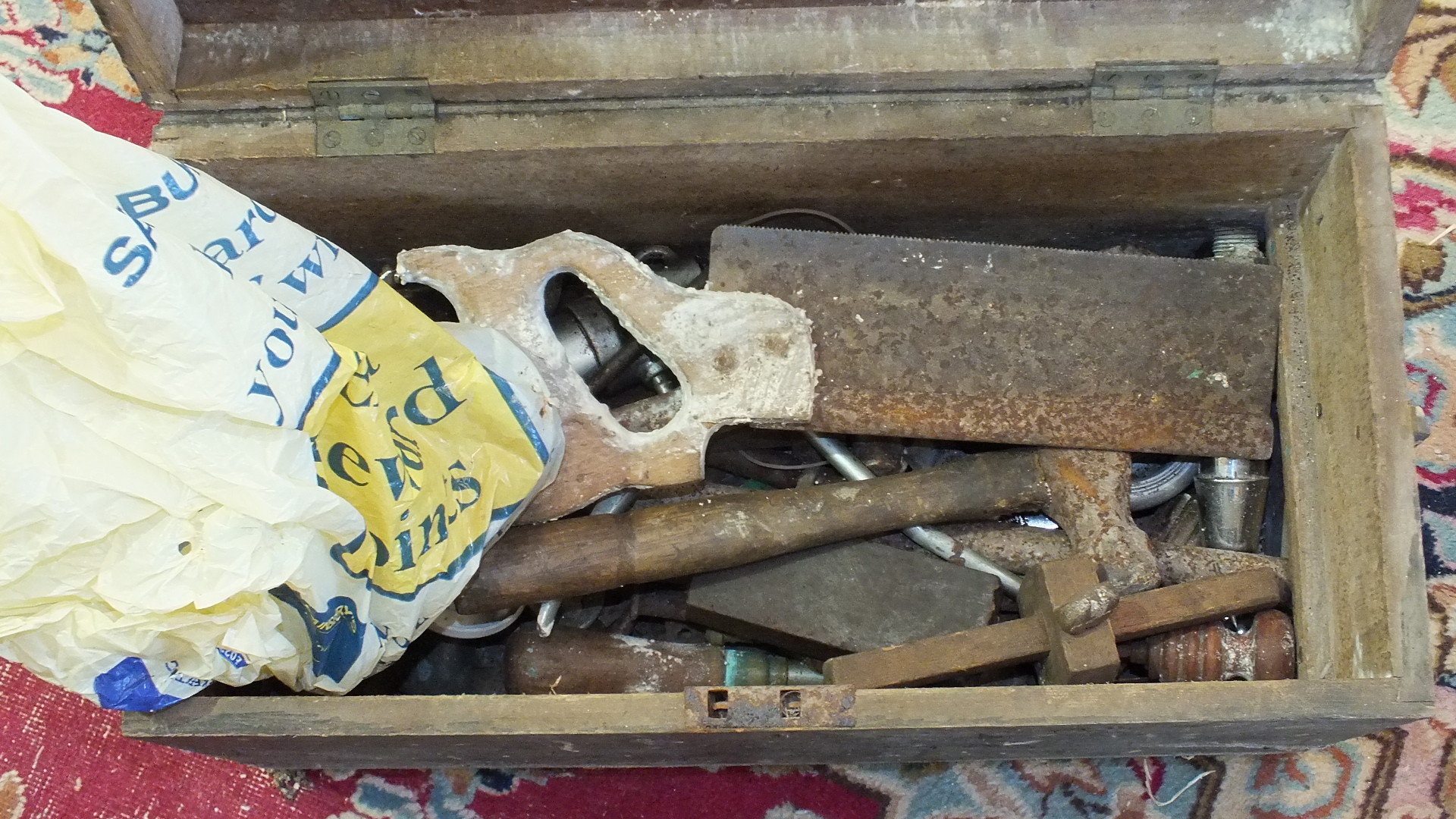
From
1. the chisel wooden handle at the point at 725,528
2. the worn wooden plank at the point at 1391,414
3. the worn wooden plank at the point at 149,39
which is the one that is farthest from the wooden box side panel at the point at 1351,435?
the worn wooden plank at the point at 149,39

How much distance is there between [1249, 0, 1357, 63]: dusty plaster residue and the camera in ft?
3.48

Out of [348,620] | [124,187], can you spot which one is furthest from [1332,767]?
[124,187]

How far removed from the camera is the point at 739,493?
1148 millimetres

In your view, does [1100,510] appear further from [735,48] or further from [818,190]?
[735,48]

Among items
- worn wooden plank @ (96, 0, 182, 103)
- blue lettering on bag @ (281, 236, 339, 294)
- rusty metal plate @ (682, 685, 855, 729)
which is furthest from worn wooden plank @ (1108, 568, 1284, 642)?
worn wooden plank @ (96, 0, 182, 103)

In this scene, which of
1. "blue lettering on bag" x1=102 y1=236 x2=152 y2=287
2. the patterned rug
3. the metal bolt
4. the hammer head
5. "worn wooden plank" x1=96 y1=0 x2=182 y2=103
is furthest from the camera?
the patterned rug

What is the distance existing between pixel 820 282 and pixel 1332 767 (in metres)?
0.92

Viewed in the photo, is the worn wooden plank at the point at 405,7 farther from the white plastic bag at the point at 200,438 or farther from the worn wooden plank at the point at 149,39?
the white plastic bag at the point at 200,438

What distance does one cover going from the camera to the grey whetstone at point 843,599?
1117 mm

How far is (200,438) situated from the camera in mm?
829

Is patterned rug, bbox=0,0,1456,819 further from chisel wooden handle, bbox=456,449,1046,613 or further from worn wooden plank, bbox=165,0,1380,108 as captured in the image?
worn wooden plank, bbox=165,0,1380,108

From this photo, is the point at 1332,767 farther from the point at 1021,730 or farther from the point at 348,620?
the point at 348,620

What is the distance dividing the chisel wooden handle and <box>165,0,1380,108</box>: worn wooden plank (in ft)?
1.36

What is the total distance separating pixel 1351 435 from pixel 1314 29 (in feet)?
1.32
